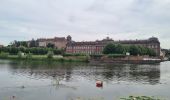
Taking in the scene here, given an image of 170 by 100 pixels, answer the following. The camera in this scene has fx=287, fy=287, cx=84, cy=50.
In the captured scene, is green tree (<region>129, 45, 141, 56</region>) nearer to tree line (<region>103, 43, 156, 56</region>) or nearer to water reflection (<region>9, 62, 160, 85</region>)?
tree line (<region>103, 43, 156, 56</region>)

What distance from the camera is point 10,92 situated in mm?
33281

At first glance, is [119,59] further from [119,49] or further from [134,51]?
[134,51]

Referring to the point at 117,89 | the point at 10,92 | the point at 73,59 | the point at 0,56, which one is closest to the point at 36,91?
the point at 10,92

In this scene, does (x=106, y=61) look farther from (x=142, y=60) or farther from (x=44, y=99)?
(x=44, y=99)

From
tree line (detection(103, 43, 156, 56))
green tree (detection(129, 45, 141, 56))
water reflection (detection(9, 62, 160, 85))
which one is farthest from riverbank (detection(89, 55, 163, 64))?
water reflection (detection(9, 62, 160, 85))

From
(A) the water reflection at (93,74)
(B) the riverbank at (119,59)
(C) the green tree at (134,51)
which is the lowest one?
(A) the water reflection at (93,74)

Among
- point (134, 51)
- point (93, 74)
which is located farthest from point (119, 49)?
point (93, 74)

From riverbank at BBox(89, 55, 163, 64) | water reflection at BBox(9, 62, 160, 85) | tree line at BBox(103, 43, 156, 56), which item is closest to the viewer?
water reflection at BBox(9, 62, 160, 85)

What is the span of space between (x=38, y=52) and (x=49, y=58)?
2735 cm

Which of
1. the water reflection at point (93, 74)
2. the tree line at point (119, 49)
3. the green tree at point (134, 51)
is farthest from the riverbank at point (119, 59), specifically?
the water reflection at point (93, 74)

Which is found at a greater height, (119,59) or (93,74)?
(119,59)

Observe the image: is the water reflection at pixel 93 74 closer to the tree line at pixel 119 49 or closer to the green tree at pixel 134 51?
the tree line at pixel 119 49

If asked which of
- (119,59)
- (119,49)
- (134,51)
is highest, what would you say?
(119,49)

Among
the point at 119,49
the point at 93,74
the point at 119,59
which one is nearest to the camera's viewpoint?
the point at 93,74
